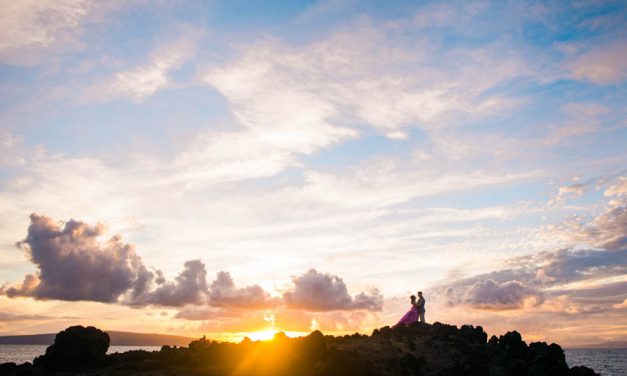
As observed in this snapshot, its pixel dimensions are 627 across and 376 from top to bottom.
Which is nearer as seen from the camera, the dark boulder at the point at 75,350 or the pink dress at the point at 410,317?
the dark boulder at the point at 75,350

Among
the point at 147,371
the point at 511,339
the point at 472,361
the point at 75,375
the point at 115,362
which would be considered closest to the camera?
the point at 75,375

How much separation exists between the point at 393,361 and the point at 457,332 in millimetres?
14948

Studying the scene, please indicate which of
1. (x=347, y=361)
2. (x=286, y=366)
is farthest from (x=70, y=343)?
(x=347, y=361)

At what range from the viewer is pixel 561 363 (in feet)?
143

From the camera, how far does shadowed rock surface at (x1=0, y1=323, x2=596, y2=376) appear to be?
117 ft

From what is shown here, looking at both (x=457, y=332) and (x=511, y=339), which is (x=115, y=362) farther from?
(x=511, y=339)

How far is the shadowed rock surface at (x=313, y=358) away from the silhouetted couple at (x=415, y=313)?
269 centimetres

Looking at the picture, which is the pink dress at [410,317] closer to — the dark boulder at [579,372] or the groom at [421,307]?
the groom at [421,307]

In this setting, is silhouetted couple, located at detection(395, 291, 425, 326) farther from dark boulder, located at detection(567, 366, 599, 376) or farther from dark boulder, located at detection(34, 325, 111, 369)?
dark boulder, located at detection(34, 325, 111, 369)

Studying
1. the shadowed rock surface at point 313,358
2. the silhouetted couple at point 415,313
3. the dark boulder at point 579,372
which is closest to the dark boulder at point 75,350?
the shadowed rock surface at point 313,358

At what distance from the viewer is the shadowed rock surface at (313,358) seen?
117 ft

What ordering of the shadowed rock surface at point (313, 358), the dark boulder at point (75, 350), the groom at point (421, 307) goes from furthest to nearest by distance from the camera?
the groom at point (421, 307) < the dark boulder at point (75, 350) < the shadowed rock surface at point (313, 358)

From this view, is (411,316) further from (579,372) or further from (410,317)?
(579,372)

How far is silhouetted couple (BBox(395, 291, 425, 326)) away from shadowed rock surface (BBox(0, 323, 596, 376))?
269 cm
